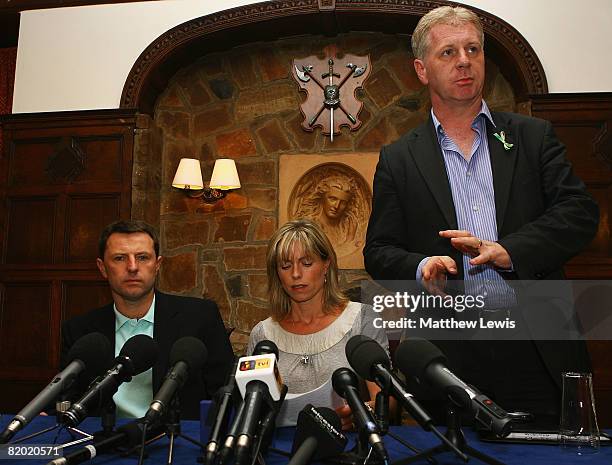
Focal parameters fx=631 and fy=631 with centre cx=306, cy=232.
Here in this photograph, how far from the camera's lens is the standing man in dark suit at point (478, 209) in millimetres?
1358

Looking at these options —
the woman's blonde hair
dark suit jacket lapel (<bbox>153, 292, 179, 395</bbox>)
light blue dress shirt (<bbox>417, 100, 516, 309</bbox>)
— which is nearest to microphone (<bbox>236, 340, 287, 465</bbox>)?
light blue dress shirt (<bbox>417, 100, 516, 309</bbox>)

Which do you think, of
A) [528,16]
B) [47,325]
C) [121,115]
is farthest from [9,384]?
[528,16]

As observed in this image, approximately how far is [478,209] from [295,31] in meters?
3.34

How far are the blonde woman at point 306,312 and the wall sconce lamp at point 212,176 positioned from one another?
7.95ft

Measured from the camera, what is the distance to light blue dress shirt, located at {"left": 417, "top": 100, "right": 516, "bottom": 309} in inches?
56.0

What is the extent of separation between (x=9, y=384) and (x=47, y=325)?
0.46 meters

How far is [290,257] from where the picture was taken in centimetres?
205

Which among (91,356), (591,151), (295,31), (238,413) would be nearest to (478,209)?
(238,413)

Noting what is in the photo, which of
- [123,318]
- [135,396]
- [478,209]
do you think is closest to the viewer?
[478,209]

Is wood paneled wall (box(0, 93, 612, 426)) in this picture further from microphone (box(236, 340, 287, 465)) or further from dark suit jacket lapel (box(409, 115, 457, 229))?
microphone (box(236, 340, 287, 465))

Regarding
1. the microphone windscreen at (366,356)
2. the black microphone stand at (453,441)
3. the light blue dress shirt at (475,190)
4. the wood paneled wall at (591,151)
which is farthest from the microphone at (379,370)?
the wood paneled wall at (591,151)

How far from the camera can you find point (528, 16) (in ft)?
13.1

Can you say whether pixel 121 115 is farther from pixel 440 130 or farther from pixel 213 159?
pixel 440 130

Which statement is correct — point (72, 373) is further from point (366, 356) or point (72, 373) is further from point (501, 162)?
point (501, 162)
